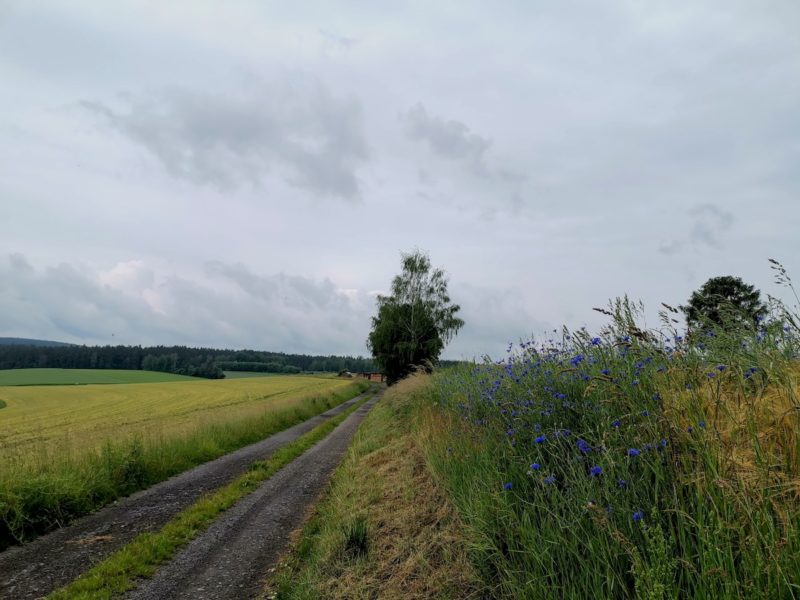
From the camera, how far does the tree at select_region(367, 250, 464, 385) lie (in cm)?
4694

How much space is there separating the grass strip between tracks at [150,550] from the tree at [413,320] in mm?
34943

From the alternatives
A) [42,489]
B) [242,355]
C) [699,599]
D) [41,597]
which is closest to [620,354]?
[699,599]

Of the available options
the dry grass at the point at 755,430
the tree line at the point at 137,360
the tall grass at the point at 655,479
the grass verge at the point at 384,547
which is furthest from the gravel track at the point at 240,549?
the tree line at the point at 137,360

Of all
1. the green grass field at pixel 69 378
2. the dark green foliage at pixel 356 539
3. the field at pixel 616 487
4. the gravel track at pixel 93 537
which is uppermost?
the field at pixel 616 487

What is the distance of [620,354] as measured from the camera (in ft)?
17.2

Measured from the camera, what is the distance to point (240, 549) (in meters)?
7.50

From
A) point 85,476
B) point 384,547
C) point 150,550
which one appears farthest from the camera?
point 85,476

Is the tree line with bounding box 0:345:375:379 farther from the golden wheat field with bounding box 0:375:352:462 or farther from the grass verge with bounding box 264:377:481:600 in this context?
the grass verge with bounding box 264:377:481:600

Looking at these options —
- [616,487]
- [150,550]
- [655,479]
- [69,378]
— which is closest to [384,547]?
[616,487]

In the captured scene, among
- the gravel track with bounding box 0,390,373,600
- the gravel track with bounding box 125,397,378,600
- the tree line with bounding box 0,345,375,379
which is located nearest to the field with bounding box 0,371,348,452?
the gravel track with bounding box 0,390,373,600

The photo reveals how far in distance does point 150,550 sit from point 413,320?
1589 inches

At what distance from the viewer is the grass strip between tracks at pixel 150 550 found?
6012 mm

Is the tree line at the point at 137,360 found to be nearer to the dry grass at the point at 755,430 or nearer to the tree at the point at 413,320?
the tree at the point at 413,320

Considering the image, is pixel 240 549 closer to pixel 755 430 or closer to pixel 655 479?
pixel 655 479
